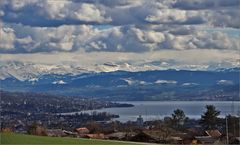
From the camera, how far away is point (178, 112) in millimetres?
45000

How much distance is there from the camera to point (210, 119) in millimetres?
40469

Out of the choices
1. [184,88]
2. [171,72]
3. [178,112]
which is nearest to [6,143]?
[178,112]

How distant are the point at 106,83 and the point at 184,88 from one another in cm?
5806

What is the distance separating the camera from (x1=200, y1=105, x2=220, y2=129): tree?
39.1 meters

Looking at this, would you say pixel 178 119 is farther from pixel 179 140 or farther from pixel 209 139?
pixel 179 140

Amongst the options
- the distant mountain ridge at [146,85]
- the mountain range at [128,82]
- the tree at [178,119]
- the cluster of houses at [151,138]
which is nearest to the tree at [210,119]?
the tree at [178,119]

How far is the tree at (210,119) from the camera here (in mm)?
39131

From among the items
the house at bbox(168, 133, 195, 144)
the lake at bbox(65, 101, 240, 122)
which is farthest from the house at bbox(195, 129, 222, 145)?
the lake at bbox(65, 101, 240, 122)

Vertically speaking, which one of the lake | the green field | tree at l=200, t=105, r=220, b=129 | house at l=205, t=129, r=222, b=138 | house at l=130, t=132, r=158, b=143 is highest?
the lake

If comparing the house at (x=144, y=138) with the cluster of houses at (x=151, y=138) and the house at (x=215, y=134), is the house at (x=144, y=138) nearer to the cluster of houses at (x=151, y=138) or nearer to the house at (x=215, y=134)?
the cluster of houses at (x=151, y=138)

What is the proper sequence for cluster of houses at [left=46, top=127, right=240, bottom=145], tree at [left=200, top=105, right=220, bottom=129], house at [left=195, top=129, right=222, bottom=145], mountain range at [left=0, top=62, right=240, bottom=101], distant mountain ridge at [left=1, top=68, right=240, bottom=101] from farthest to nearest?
mountain range at [left=0, top=62, right=240, bottom=101], distant mountain ridge at [left=1, top=68, right=240, bottom=101], tree at [left=200, top=105, right=220, bottom=129], house at [left=195, top=129, right=222, bottom=145], cluster of houses at [left=46, top=127, right=240, bottom=145]

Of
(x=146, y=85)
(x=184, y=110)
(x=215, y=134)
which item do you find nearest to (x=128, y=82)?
(x=146, y=85)

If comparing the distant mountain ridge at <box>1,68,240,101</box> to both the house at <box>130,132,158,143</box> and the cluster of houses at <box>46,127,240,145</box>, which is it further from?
the house at <box>130,132,158,143</box>

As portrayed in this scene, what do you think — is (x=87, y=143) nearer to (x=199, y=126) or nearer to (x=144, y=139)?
(x=144, y=139)
